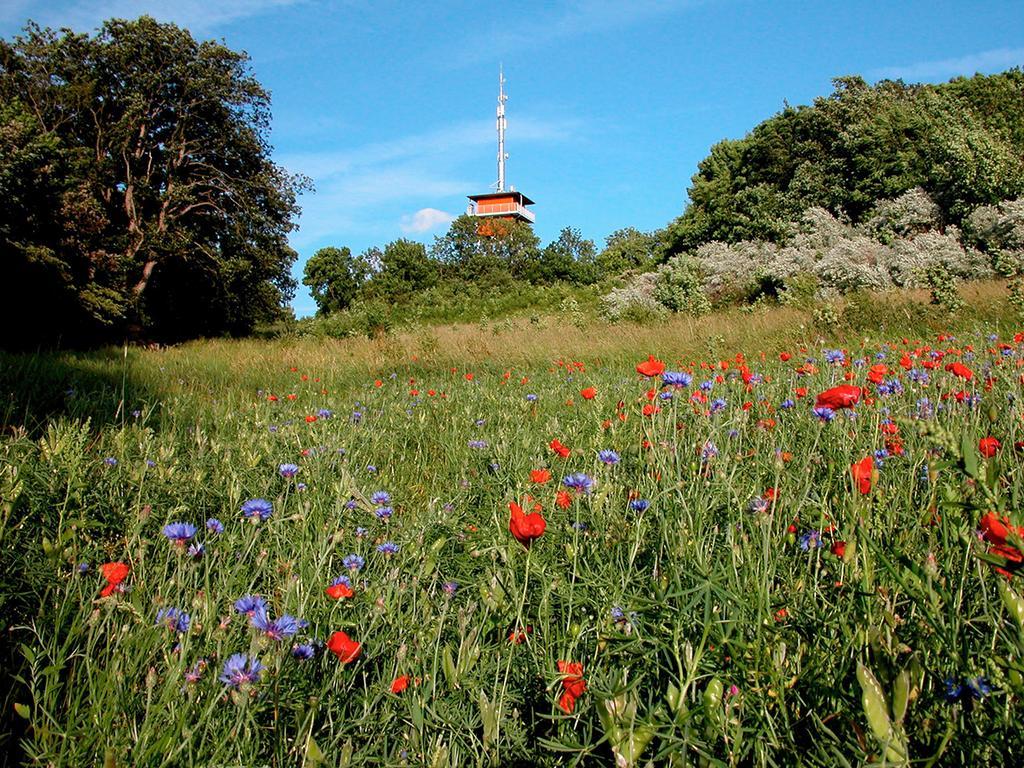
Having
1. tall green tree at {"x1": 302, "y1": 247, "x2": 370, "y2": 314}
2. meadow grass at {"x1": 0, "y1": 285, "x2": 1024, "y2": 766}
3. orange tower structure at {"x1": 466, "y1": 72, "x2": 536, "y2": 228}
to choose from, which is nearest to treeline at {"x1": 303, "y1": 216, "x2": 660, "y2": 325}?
tall green tree at {"x1": 302, "y1": 247, "x2": 370, "y2": 314}

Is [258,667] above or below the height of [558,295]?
below

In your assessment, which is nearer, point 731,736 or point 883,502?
point 731,736

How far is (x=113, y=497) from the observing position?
190 centimetres

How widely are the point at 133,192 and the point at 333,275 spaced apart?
33.3 m

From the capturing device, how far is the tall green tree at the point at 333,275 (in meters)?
50.5

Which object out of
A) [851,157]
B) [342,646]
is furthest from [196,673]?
[851,157]

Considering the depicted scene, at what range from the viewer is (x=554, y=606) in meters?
1.47

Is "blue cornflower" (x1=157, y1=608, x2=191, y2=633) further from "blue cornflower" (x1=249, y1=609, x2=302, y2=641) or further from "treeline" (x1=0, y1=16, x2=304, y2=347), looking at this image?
"treeline" (x1=0, y1=16, x2=304, y2=347)

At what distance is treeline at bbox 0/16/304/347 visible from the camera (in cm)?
1430

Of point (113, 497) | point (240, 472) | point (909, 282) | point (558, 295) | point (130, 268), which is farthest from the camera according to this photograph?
point (558, 295)

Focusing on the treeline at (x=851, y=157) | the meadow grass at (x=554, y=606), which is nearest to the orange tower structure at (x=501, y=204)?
the treeline at (x=851, y=157)

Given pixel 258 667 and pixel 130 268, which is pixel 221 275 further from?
pixel 258 667

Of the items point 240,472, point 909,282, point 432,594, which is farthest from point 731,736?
point 909,282

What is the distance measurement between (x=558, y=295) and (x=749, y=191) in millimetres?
8626
